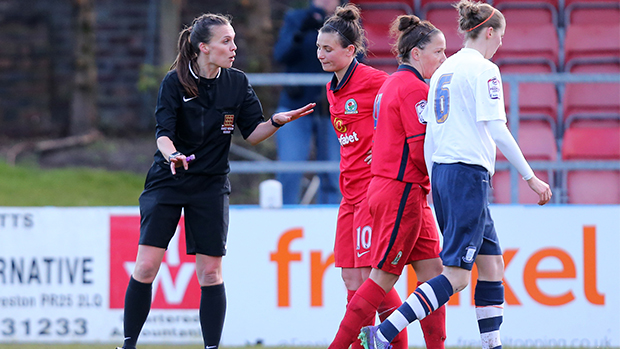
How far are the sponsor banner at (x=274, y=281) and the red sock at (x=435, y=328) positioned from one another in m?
1.37

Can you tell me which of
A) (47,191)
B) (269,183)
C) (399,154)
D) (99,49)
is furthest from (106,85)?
(399,154)

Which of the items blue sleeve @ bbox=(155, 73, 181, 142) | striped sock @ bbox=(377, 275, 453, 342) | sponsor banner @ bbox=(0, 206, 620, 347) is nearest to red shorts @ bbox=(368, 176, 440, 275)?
striped sock @ bbox=(377, 275, 453, 342)

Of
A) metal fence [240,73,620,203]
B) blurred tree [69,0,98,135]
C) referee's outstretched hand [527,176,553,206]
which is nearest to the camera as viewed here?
referee's outstretched hand [527,176,553,206]

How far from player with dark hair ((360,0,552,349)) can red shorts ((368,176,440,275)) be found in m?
0.14

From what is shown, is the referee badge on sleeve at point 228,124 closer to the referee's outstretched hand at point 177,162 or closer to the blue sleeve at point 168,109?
the blue sleeve at point 168,109

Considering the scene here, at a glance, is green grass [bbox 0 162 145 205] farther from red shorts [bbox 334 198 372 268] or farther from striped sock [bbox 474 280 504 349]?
striped sock [bbox 474 280 504 349]

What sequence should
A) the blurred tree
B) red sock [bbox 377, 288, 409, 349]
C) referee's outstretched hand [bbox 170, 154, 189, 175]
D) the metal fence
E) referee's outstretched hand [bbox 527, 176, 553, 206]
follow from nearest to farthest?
1. referee's outstretched hand [bbox 527, 176, 553, 206]
2. referee's outstretched hand [bbox 170, 154, 189, 175]
3. red sock [bbox 377, 288, 409, 349]
4. the metal fence
5. the blurred tree

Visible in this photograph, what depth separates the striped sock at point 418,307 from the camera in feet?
12.0

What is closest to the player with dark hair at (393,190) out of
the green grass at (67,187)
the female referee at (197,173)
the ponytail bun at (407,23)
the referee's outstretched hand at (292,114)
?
the ponytail bun at (407,23)

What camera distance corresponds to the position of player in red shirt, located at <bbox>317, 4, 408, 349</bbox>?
13.3 feet

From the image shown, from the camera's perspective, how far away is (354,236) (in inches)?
158

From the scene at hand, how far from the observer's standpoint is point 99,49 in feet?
40.6

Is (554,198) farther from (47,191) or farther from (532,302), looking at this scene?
(47,191)

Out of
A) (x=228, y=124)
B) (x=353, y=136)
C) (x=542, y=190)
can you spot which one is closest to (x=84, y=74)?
(x=228, y=124)
